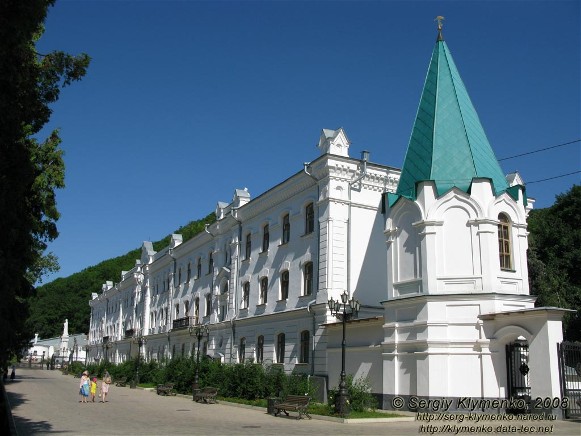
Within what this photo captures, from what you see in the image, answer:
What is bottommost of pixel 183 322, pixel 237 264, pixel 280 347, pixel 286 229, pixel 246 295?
pixel 280 347

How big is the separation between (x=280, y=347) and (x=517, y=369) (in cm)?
1195

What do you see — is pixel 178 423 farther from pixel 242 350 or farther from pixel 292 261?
pixel 242 350

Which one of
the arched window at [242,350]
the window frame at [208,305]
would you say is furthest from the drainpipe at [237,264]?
the window frame at [208,305]

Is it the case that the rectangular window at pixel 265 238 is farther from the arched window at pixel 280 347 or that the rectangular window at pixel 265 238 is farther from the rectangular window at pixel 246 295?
the arched window at pixel 280 347

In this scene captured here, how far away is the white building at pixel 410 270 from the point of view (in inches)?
722

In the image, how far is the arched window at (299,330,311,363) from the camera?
25.3 meters

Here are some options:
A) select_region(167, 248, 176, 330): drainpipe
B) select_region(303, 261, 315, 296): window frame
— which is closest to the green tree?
select_region(303, 261, 315, 296): window frame

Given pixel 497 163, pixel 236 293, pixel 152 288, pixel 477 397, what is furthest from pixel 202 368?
pixel 152 288

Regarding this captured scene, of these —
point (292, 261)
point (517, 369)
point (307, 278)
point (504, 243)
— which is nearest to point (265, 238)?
point (292, 261)

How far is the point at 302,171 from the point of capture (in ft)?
87.1

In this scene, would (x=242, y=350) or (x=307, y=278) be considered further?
(x=242, y=350)

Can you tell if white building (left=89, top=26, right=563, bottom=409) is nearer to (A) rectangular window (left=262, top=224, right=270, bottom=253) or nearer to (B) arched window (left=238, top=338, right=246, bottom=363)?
(B) arched window (left=238, top=338, right=246, bottom=363)

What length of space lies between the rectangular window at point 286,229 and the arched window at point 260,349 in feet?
16.9

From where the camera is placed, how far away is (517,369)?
727 inches
